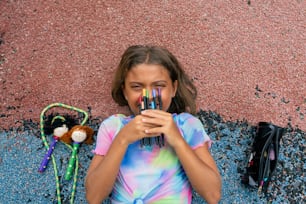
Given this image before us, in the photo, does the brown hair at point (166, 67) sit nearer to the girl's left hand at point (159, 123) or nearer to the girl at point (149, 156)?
the girl at point (149, 156)

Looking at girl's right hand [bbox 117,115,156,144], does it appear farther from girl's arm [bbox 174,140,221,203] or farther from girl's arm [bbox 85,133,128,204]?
girl's arm [bbox 174,140,221,203]

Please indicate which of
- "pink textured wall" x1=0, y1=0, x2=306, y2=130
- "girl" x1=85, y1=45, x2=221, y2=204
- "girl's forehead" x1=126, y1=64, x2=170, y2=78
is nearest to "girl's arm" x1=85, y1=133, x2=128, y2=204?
"girl" x1=85, y1=45, x2=221, y2=204

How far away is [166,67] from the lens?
4.81 ft

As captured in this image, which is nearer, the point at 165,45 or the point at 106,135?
the point at 106,135

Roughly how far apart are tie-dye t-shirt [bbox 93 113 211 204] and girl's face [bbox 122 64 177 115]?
0.55ft

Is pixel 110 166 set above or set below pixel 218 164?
above

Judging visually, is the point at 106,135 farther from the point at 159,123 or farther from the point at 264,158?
the point at 264,158

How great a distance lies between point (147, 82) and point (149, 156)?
0.30 m

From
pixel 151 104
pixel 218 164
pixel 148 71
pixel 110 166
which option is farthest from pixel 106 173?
pixel 218 164

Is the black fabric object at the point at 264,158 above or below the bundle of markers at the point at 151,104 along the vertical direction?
below

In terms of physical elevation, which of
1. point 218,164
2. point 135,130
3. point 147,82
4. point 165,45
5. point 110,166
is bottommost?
point 218,164

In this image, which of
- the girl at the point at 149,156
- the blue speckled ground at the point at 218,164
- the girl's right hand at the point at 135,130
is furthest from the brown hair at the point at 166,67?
the girl's right hand at the point at 135,130

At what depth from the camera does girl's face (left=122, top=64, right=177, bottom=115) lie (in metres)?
1.39

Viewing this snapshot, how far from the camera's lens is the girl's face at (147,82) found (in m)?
1.39
